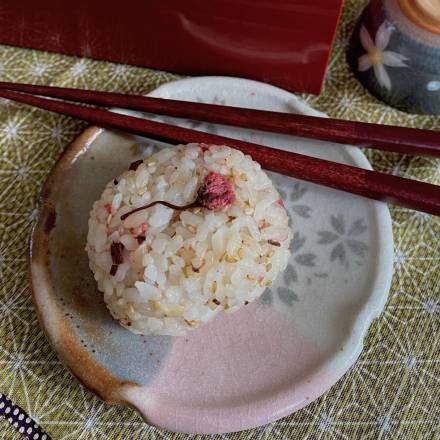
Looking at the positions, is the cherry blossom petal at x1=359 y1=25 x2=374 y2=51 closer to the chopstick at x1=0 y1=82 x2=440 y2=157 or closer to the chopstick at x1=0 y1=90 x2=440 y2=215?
the chopstick at x1=0 y1=82 x2=440 y2=157

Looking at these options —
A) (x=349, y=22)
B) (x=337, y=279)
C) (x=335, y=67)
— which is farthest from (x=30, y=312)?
(x=349, y=22)

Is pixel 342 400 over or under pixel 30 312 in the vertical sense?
under

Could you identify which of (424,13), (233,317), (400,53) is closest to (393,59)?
(400,53)

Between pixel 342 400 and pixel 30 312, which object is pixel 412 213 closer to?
pixel 342 400

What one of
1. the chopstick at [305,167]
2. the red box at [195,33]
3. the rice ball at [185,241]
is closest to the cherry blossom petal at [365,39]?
the red box at [195,33]

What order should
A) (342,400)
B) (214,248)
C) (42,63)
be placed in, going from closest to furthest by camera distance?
(214,248) → (342,400) → (42,63)

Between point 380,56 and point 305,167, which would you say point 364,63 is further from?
point 305,167
